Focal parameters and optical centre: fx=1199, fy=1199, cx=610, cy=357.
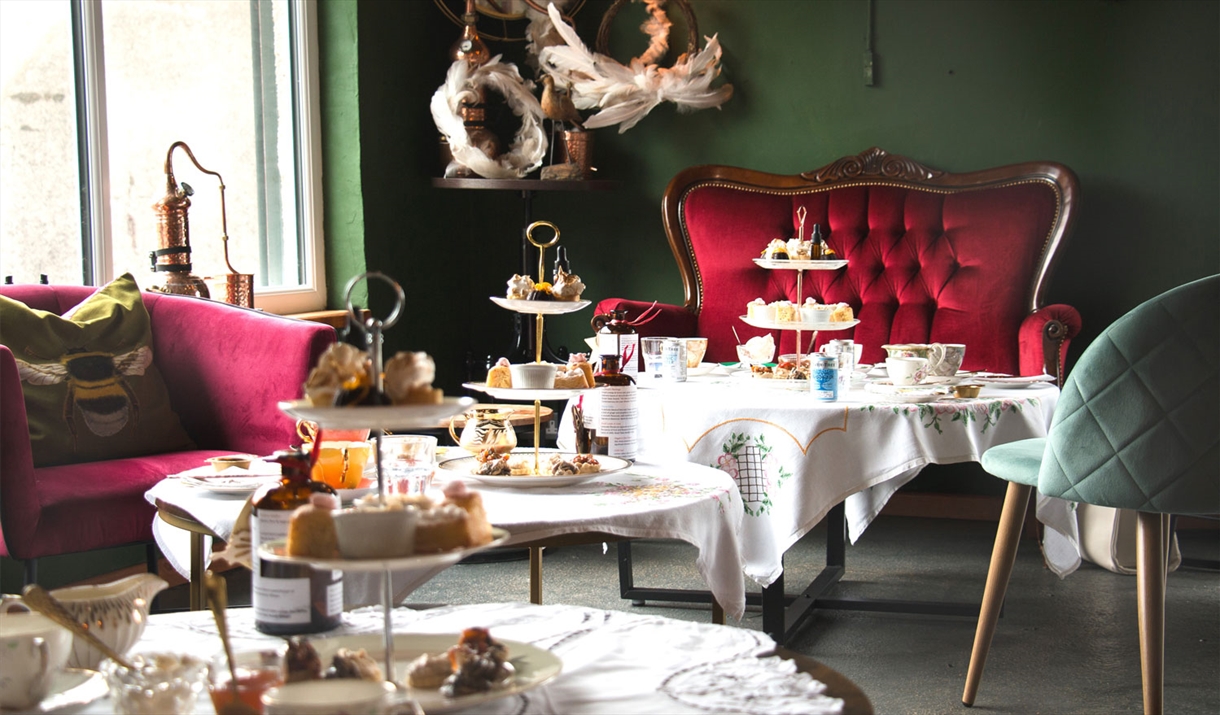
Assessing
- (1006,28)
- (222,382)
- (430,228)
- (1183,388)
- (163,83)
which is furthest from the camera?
(430,228)

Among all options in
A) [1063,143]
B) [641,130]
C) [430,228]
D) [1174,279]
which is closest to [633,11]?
[641,130]

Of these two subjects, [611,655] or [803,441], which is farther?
[803,441]

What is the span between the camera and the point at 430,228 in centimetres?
474

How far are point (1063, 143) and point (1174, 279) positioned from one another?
2.01 feet

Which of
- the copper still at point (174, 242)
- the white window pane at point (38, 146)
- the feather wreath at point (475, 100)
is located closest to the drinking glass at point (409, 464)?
the copper still at point (174, 242)

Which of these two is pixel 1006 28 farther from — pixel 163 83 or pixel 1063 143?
pixel 163 83

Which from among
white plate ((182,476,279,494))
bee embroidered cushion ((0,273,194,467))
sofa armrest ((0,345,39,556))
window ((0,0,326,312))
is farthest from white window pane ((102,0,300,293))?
white plate ((182,476,279,494))

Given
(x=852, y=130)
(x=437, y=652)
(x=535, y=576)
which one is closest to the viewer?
(x=437, y=652)

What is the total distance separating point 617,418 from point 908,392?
903 mm

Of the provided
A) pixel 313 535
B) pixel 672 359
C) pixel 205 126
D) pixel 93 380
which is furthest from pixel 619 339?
pixel 205 126

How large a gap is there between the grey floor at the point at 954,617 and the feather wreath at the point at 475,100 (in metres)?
1.47

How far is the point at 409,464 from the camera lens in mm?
1707

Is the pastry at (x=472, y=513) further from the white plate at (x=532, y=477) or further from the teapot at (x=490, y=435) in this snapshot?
the teapot at (x=490, y=435)

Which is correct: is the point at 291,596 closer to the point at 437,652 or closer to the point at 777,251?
the point at 437,652
